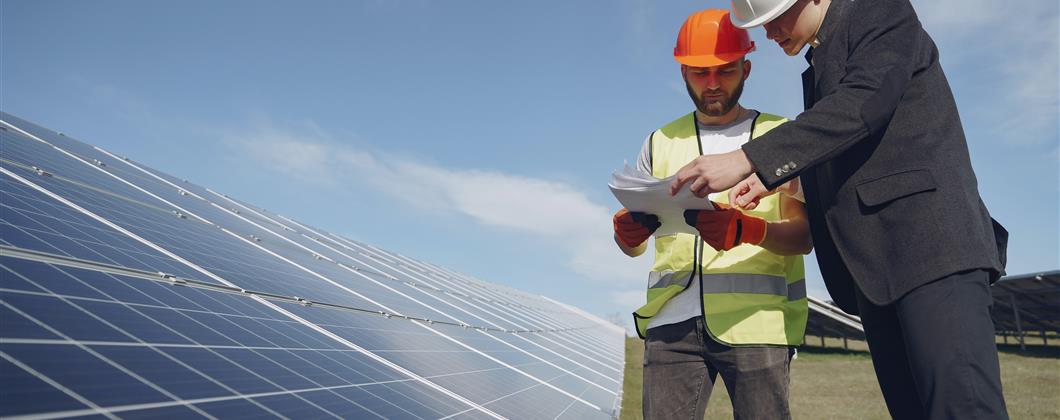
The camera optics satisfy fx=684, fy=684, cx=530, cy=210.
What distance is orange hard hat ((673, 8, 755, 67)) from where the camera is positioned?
340cm

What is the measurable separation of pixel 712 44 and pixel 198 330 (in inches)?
109

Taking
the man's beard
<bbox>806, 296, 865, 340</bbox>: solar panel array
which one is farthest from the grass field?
the man's beard

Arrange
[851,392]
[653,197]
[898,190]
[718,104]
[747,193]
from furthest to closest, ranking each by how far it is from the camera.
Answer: [851,392] < [718,104] < [747,193] < [653,197] < [898,190]

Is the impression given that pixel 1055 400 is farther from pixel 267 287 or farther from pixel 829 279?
pixel 267 287

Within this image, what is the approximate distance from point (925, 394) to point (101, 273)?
3.44 m

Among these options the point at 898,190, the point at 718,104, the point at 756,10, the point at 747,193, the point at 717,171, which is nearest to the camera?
the point at 898,190

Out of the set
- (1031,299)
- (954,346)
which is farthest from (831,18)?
(1031,299)

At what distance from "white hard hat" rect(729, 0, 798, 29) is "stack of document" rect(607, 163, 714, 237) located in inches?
28.6

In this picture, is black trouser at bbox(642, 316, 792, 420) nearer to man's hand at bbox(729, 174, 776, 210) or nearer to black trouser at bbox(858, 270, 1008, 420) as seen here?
man's hand at bbox(729, 174, 776, 210)

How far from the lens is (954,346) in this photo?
6.55ft

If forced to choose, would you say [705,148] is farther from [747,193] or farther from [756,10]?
[756,10]

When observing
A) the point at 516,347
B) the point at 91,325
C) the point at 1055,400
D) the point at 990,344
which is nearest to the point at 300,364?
the point at 91,325

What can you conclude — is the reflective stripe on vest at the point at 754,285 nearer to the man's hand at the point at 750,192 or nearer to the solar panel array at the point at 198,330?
the man's hand at the point at 750,192

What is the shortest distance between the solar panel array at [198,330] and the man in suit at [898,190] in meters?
1.85
